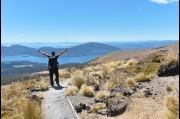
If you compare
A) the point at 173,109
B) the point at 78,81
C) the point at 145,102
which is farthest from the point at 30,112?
the point at 78,81

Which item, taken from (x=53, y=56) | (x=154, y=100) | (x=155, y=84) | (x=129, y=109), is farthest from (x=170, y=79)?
(x=53, y=56)

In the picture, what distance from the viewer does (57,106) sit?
16.8 metres

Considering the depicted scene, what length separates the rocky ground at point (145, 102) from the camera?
43.7 ft

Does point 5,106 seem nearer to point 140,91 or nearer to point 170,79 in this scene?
point 140,91

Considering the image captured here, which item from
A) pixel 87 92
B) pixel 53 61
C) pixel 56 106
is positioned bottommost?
pixel 56 106

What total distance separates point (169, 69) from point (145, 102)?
7351 mm

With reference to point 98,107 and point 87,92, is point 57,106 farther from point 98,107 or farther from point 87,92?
point 87,92

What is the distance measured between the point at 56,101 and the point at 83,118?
406 centimetres

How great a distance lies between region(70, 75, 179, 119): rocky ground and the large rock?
1.40 meters

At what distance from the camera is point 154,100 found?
15.5 meters

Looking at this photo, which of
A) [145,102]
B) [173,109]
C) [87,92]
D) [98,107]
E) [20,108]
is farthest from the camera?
[87,92]

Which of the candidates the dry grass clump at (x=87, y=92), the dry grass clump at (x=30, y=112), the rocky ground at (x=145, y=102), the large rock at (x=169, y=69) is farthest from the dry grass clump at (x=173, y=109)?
the large rock at (x=169, y=69)

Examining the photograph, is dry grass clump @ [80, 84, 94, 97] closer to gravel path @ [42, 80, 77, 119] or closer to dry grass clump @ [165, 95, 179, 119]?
→ gravel path @ [42, 80, 77, 119]

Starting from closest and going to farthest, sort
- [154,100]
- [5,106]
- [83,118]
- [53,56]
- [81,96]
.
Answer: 1. [83,118]
2. [154,100]
3. [5,106]
4. [81,96]
5. [53,56]
